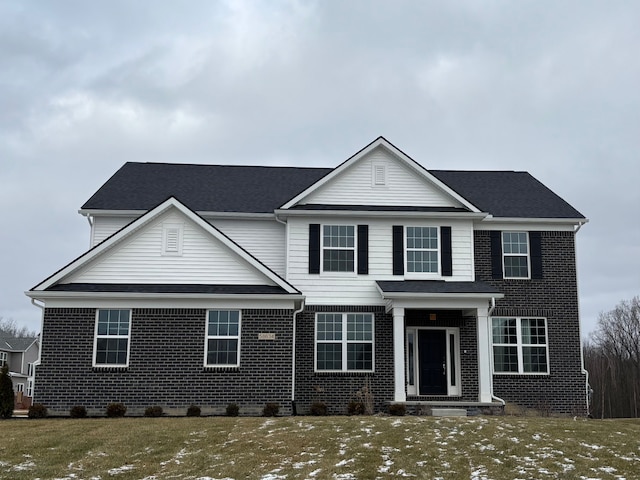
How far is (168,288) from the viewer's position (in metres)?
20.0

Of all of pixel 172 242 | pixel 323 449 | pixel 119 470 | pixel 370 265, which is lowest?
pixel 119 470

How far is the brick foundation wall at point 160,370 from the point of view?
19.4 meters

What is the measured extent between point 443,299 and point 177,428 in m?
9.41

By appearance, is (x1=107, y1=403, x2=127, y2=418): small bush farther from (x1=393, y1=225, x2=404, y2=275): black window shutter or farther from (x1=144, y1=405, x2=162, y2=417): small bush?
(x1=393, y1=225, x2=404, y2=275): black window shutter

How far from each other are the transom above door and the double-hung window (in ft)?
29.7

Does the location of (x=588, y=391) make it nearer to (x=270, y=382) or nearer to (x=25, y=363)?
(x=270, y=382)

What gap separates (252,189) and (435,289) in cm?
835

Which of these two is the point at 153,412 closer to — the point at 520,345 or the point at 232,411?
the point at 232,411

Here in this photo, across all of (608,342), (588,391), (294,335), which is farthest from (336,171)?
(608,342)

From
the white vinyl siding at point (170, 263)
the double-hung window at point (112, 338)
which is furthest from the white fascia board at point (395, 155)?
the double-hung window at point (112, 338)

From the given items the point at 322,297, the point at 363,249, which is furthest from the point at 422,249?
the point at 322,297

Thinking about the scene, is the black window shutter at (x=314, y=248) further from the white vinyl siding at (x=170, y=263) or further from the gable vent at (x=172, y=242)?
the gable vent at (x=172, y=242)

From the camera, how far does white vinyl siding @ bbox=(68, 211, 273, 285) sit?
2042 centimetres

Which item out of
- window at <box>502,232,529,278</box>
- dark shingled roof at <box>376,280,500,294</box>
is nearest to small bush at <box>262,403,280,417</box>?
dark shingled roof at <box>376,280,500,294</box>
